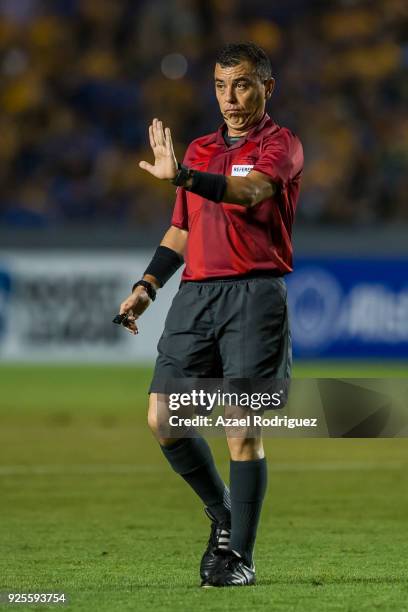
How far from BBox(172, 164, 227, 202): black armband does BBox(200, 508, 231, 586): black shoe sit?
1.35m

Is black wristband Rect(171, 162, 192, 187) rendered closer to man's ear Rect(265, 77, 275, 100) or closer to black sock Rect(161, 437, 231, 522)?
man's ear Rect(265, 77, 275, 100)

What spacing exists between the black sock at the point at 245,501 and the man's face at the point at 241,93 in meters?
1.32

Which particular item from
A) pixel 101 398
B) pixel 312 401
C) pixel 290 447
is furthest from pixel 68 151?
pixel 312 401

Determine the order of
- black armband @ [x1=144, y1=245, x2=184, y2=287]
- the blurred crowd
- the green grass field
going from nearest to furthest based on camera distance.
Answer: the green grass field
black armband @ [x1=144, y1=245, x2=184, y2=287]
the blurred crowd

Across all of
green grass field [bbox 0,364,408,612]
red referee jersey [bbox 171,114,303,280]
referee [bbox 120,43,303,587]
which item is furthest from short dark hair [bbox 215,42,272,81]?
green grass field [bbox 0,364,408,612]

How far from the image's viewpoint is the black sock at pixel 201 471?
521 centimetres

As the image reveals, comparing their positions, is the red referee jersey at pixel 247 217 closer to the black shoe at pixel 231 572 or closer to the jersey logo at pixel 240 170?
the jersey logo at pixel 240 170

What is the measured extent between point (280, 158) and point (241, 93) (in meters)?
0.29

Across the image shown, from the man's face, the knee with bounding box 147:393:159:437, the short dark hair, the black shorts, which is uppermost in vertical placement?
the short dark hair

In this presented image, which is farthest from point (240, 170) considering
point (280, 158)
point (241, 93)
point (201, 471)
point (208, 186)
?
point (201, 471)

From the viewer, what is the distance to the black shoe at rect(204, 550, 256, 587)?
4941mm

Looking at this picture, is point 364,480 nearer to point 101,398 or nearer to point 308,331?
point 101,398

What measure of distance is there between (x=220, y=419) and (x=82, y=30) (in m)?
17.6

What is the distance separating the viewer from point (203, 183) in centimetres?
465
